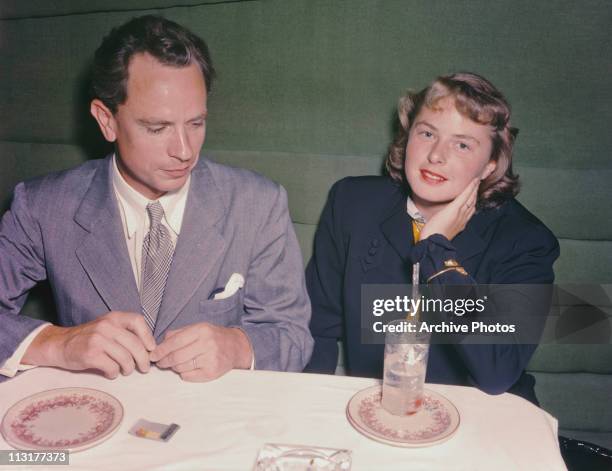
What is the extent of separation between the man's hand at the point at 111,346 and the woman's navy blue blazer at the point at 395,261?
0.75m

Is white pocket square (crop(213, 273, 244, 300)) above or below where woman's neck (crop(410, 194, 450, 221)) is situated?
below

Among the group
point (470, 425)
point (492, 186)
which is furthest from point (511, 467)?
point (492, 186)

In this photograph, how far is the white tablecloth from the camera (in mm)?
1024

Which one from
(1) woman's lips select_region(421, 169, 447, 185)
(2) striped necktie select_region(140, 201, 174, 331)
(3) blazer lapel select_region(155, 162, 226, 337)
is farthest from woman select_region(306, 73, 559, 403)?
(2) striped necktie select_region(140, 201, 174, 331)

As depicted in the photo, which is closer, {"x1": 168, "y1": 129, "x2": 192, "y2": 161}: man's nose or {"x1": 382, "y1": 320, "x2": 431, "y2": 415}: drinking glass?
{"x1": 382, "y1": 320, "x2": 431, "y2": 415}: drinking glass

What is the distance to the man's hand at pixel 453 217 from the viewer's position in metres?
1.65

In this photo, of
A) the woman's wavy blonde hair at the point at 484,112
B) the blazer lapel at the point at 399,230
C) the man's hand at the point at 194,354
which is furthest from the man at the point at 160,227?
the woman's wavy blonde hair at the point at 484,112

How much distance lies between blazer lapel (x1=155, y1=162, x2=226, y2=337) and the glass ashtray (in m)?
0.64

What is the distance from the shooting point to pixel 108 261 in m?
1.58

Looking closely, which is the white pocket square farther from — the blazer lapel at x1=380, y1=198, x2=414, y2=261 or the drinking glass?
the drinking glass

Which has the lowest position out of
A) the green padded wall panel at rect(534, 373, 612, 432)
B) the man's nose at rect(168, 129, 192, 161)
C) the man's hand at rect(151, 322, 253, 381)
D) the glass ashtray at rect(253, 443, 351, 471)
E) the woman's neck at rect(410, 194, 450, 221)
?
the green padded wall panel at rect(534, 373, 612, 432)

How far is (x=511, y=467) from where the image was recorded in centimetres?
101

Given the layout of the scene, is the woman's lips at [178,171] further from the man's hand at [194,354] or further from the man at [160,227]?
the man's hand at [194,354]

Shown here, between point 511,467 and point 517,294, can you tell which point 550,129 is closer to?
point 517,294
